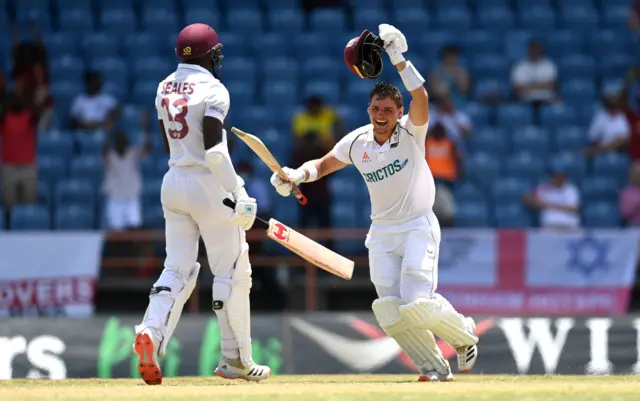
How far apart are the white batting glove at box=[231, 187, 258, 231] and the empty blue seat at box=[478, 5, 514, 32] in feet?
28.9

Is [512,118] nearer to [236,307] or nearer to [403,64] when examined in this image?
[403,64]

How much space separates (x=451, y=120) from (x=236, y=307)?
6.69 metres

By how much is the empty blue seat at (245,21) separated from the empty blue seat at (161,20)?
0.69 metres

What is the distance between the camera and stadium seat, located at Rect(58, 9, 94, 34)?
16.2 m

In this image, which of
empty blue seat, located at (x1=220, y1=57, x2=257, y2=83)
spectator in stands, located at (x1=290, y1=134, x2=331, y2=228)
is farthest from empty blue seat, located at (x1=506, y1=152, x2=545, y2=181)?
empty blue seat, located at (x1=220, y1=57, x2=257, y2=83)

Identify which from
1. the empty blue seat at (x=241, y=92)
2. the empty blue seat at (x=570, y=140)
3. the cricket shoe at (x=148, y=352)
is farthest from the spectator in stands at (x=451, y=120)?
the cricket shoe at (x=148, y=352)

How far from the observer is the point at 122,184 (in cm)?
1397

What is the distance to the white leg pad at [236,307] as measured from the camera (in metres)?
8.19

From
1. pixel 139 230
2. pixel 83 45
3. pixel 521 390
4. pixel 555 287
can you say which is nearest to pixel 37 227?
pixel 139 230

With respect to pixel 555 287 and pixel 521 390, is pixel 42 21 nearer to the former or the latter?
pixel 555 287

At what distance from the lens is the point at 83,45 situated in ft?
52.8

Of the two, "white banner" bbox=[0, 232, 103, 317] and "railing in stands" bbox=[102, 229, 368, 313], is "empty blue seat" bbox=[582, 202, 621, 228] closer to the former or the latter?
"railing in stands" bbox=[102, 229, 368, 313]

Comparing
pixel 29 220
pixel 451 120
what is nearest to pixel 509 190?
pixel 451 120

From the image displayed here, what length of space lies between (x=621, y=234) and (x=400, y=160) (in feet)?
16.9
